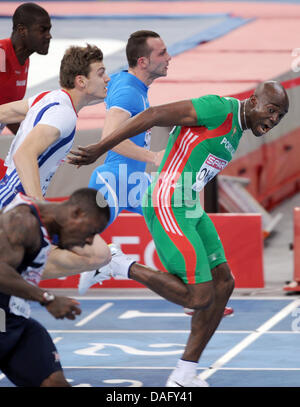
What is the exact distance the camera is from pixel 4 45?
7.64m

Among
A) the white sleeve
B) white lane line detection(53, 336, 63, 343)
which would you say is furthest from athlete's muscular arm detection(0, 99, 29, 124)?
white lane line detection(53, 336, 63, 343)

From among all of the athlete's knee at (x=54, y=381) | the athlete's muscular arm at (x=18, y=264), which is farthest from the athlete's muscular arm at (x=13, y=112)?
the athlete's knee at (x=54, y=381)

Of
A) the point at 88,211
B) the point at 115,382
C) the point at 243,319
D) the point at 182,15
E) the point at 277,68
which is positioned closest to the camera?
the point at 88,211

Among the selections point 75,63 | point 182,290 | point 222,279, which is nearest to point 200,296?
point 182,290

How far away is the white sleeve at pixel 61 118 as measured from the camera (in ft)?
20.7

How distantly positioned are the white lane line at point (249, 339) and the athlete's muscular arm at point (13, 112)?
2.08 meters

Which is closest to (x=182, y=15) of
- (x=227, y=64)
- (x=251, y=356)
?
(x=227, y=64)

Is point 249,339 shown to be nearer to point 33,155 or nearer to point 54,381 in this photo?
point 33,155

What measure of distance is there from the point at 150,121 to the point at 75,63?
83 centimetres

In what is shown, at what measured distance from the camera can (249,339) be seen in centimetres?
786

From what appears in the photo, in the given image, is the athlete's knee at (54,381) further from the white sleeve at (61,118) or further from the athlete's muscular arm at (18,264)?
the white sleeve at (61,118)

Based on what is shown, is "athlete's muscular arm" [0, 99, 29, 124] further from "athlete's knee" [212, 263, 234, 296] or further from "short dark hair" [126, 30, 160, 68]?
"athlete's knee" [212, 263, 234, 296]

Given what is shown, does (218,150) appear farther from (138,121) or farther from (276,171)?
(276,171)

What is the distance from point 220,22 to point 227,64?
168 inches
